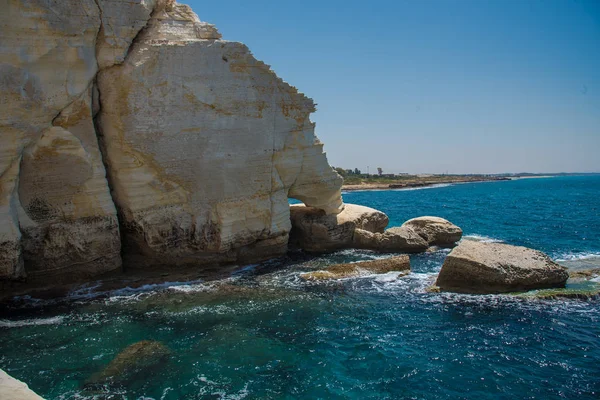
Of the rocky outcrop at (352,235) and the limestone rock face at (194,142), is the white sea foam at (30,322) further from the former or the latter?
the rocky outcrop at (352,235)

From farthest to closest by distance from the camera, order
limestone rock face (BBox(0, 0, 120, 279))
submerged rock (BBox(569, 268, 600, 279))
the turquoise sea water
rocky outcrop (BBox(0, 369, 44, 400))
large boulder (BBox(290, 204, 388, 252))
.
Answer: large boulder (BBox(290, 204, 388, 252)) → submerged rock (BBox(569, 268, 600, 279)) → limestone rock face (BBox(0, 0, 120, 279)) → the turquoise sea water → rocky outcrop (BBox(0, 369, 44, 400))

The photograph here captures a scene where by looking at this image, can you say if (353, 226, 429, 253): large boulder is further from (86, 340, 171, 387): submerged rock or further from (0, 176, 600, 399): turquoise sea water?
(86, 340, 171, 387): submerged rock

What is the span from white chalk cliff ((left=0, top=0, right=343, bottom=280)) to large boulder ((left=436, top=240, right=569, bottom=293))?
7944 mm

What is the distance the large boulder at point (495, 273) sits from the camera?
15.3 m

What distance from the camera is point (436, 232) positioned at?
24062 mm

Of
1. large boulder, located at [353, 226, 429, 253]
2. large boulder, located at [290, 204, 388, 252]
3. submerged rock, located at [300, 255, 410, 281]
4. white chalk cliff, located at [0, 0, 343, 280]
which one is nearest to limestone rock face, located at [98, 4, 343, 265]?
white chalk cliff, located at [0, 0, 343, 280]

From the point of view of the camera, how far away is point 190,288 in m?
16.1

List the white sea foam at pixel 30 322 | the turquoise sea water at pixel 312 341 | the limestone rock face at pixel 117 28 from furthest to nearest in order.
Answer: the limestone rock face at pixel 117 28 → the white sea foam at pixel 30 322 → the turquoise sea water at pixel 312 341

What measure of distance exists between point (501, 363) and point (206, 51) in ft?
47.3

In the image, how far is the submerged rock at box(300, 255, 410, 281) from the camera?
689 inches

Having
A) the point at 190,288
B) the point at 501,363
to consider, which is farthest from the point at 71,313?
the point at 501,363

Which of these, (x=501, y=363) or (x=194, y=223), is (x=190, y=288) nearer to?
(x=194, y=223)

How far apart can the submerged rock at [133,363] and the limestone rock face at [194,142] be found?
6.64m

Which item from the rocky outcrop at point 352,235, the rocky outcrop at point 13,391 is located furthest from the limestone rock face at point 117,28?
the rocky outcrop at point 13,391
